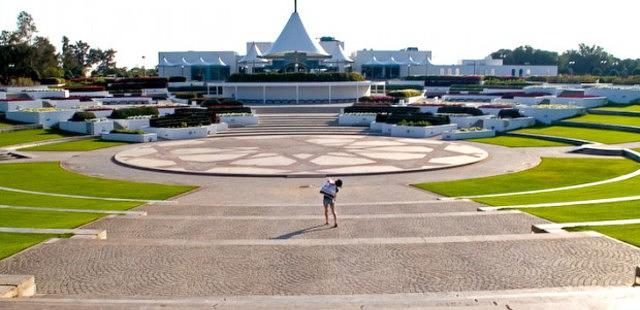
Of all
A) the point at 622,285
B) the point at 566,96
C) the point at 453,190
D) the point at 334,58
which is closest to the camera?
the point at 622,285

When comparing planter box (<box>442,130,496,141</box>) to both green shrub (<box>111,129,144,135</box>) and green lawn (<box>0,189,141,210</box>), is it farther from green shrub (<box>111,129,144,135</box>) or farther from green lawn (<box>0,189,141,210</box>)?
green lawn (<box>0,189,141,210</box>)

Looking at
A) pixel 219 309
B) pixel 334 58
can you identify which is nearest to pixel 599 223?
pixel 219 309

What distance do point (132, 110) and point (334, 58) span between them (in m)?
40.0

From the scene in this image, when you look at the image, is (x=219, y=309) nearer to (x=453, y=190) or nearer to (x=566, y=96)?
(x=453, y=190)

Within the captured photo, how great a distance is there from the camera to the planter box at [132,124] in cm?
4106

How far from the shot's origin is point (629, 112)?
43312mm

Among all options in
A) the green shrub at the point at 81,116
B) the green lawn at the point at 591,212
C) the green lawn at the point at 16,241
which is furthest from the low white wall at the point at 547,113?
the green lawn at the point at 16,241

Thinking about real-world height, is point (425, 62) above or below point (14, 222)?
above

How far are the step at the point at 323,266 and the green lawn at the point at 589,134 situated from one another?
78.0 feet

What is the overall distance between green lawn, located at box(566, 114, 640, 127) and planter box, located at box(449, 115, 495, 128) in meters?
6.23

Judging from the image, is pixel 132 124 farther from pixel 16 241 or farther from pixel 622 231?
pixel 622 231

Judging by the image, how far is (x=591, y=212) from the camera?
16094 millimetres

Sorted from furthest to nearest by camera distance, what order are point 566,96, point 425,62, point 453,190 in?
point 425,62
point 566,96
point 453,190

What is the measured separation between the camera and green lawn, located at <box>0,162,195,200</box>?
21.5 m
